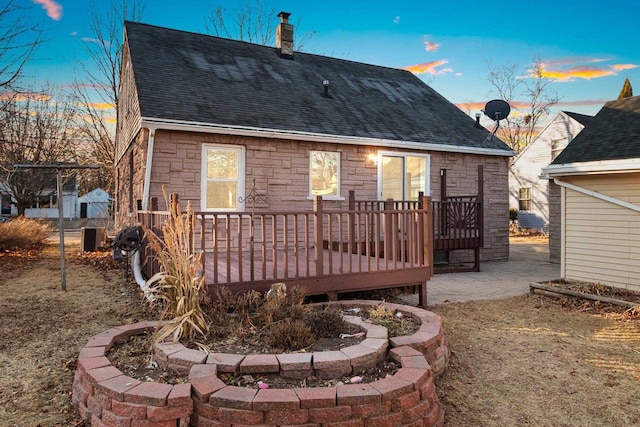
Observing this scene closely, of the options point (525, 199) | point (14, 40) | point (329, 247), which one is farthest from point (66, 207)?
point (329, 247)

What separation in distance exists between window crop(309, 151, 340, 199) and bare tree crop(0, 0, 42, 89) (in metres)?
7.69

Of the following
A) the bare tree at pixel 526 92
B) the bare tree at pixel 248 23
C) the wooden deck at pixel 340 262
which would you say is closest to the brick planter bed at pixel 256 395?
the wooden deck at pixel 340 262

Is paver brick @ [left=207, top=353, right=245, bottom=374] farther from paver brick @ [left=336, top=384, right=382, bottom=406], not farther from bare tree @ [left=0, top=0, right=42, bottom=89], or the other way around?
bare tree @ [left=0, top=0, right=42, bottom=89]

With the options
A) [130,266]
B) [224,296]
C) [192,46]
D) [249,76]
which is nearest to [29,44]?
[192,46]

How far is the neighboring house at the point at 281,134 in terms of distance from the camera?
306 inches

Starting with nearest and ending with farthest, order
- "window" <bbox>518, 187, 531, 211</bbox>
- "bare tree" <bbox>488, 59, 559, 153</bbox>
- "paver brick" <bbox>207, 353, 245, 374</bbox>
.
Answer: "paver brick" <bbox>207, 353, 245, 374</bbox> < "window" <bbox>518, 187, 531, 211</bbox> < "bare tree" <bbox>488, 59, 559, 153</bbox>

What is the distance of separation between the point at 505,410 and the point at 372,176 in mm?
6927

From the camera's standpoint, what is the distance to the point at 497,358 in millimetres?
4059

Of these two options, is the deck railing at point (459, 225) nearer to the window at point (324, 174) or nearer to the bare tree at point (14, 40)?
the window at point (324, 174)

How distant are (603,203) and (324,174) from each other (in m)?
5.16

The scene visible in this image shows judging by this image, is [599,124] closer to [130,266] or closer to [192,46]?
[192,46]

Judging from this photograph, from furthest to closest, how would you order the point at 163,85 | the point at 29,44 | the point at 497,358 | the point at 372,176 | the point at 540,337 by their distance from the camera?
1. the point at 29,44
2. the point at 372,176
3. the point at 163,85
4. the point at 540,337
5. the point at 497,358

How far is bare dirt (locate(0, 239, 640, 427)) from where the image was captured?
3.02 metres

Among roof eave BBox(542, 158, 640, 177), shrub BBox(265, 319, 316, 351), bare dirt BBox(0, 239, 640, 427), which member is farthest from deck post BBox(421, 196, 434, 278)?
roof eave BBox(542, 158, 640, 177)
